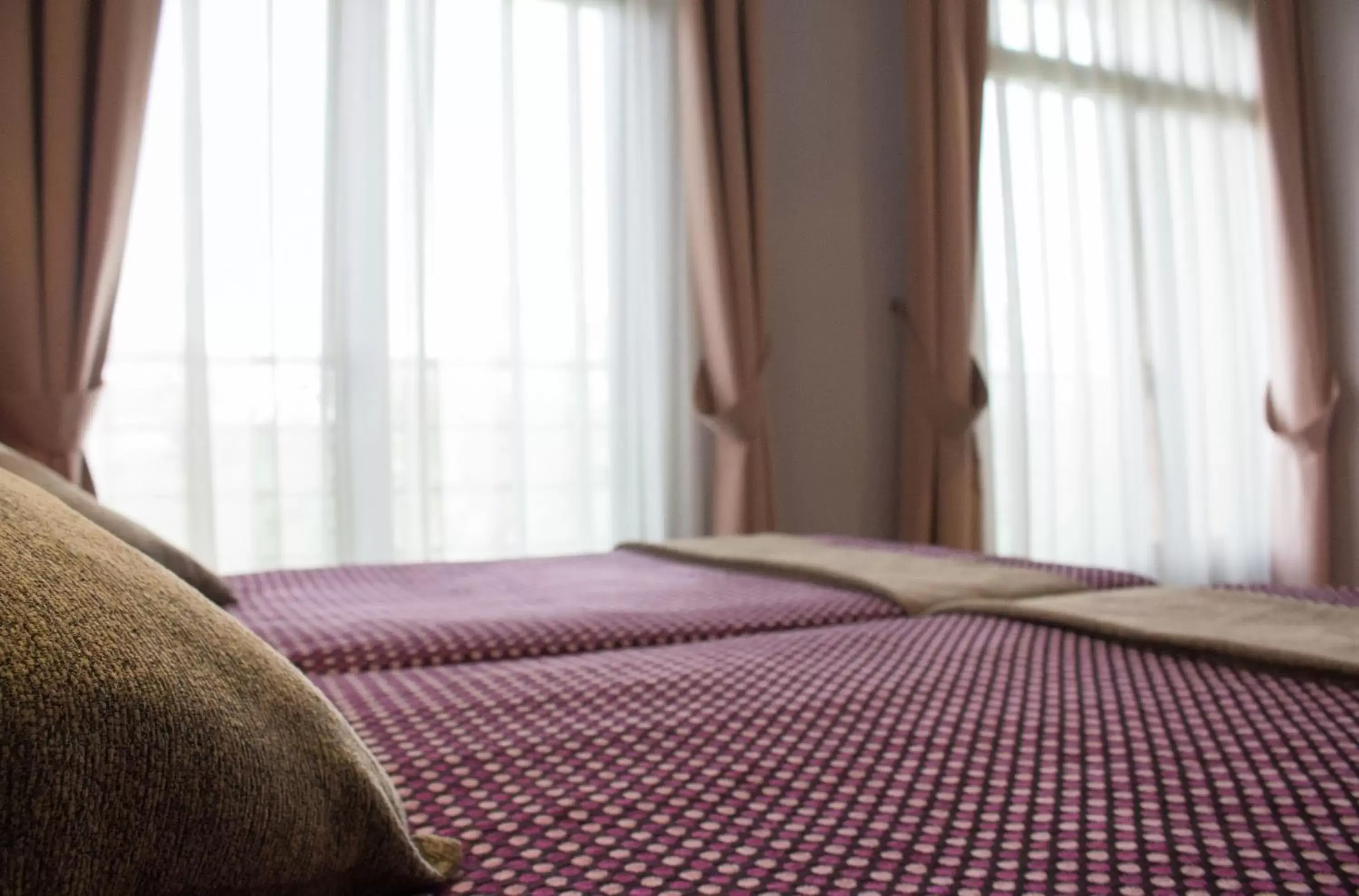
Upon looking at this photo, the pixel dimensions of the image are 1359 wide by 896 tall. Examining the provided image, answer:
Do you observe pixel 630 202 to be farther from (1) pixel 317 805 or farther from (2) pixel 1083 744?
(1) pixel 317 805

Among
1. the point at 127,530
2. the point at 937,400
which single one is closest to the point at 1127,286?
the point at 937,400

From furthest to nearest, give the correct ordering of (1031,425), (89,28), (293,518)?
(1031,425), (293,518), (89,28)

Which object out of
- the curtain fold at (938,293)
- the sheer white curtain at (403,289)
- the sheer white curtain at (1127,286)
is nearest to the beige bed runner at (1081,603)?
the sheer white curtain at (403,289)

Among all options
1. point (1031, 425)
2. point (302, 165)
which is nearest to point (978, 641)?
point (302, 165)

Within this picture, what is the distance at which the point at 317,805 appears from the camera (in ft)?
1.71

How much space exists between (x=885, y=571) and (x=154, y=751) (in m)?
1.47

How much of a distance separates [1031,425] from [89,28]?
3.24m

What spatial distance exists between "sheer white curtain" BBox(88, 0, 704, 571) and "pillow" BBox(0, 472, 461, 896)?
240 centimetres

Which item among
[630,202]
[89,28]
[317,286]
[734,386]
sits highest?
[89,28]

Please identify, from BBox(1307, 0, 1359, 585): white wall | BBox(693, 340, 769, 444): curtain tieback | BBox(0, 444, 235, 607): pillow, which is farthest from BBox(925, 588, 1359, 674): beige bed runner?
BBox(1307, 0, 1359, 585): white wall

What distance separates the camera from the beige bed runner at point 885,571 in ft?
5.39

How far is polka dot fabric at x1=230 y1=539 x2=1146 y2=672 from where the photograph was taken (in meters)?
1.29

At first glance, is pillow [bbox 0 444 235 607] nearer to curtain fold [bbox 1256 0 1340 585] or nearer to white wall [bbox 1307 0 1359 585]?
curtain fold [bbox 1256 0 1340 585]

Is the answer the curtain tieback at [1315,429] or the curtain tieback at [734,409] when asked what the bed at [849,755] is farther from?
the curtain tieback at [1315,429]
